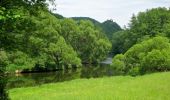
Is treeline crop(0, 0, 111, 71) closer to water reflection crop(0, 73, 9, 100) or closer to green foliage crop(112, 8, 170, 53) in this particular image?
water reflection crop(0, 73, 9, 100)

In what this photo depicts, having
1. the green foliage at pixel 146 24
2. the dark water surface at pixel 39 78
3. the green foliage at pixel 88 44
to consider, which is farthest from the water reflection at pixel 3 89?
the green foliage at pixel 88 44

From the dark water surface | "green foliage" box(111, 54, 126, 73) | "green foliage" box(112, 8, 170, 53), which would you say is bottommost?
the dark water surface

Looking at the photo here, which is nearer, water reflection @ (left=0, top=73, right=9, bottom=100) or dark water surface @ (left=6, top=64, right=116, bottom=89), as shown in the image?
water reflection @ (left=0, top=73, right=9, bottom=100)

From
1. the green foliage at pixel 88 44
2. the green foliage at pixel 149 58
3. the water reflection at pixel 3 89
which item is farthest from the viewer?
the green foliage at pixel 88 44

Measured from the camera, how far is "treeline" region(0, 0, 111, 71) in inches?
548

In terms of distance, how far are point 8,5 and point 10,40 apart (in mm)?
3157

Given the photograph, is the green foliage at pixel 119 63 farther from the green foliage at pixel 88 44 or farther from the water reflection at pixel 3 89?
the water reflection at pixel 3 89

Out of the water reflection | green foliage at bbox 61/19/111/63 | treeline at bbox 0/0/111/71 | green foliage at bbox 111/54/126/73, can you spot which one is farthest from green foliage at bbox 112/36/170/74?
green foliage at bbox 61/19/111/63

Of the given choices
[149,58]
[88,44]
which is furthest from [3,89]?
[88,44]

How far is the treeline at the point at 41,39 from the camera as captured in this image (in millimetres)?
13914

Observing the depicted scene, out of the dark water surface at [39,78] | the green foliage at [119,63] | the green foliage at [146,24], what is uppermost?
the green foliage at [146,24]

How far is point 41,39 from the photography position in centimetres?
2102

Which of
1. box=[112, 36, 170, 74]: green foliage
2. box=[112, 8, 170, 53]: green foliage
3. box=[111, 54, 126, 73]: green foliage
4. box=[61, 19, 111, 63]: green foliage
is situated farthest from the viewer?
box=[61, 19, 111, 63]: green foliage

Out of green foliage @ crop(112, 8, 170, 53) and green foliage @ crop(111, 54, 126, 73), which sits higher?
green foliage @ crop(112, 8, 170, 53)
